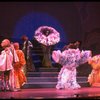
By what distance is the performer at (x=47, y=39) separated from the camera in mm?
13180

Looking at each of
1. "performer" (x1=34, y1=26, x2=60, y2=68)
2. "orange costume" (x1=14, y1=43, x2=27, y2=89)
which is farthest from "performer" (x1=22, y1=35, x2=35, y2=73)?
"orange costume" (x1=14, y1=43, x2=27, y2=89)

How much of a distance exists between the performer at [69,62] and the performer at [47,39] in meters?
1.50

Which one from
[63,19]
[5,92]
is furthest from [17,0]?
[5,92]

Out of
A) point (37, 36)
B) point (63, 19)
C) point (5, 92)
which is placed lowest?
point (5, 92)

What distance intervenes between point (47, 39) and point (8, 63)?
8.59 feet

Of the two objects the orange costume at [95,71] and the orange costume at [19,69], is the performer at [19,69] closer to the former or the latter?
the orange costume at [19,69]

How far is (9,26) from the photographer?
664 inches

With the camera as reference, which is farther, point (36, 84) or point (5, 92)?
A: point (36, 84)

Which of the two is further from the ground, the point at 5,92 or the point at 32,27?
the point at 32,27

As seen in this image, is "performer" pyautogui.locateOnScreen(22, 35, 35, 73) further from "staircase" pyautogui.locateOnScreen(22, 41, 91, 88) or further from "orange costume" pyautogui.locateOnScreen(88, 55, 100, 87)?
"orange costume" pyautogui.locateOnScreen(88, 55, 100, 87)

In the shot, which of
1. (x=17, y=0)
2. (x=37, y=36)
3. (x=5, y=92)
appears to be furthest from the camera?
(x=17, y=0)

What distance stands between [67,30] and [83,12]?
1.08m

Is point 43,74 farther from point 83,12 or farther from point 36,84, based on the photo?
point 83,12

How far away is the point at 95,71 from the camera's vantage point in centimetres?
1227
